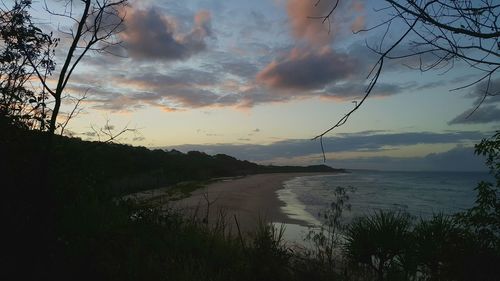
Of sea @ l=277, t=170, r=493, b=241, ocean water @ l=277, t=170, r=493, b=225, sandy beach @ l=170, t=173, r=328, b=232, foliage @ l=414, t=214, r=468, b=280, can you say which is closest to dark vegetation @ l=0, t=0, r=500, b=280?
Result: foliage @ l=414, t=214, r=468, b=280

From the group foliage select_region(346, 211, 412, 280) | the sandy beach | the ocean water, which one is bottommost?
the ocean water

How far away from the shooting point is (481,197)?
821 centimetres

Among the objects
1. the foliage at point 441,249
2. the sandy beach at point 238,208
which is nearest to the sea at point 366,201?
the sandy beach at point 238,208

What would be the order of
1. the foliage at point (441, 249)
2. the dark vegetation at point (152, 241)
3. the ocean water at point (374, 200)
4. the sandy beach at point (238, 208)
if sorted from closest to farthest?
the dark vegetation at point (152, 241) < the foliage at point (441, 249) < the sandy beach at point (238, 208) < the ocean water at point (374, 200)

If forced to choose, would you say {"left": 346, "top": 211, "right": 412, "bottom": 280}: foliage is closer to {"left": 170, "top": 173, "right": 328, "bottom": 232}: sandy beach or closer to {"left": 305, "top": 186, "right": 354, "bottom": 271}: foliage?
{"left": 305, "top": 186, "right": 354, "bottom": 271}: foliage

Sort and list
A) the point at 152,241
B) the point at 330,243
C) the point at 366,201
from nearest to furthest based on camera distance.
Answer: the point at 152,241 < the point at 330,243 < the point at 366,201

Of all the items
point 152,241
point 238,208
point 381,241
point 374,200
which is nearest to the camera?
point 152,241

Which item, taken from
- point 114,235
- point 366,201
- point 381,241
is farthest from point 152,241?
point 366,201

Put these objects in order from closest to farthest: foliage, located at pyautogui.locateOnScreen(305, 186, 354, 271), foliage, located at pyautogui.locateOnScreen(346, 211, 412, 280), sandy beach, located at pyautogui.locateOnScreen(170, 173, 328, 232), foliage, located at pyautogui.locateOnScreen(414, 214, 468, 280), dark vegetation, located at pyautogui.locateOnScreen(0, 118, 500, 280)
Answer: dark vegetation, located at pyautogui.locateOnScreen(0, 118, 500, 280) < foliage, located at pyautogui.locateOnScreen(414, 214, 468, 280) < foliage, located at pyautogui.locateOnScreen(346, 211, 412, 280) < foliage, located at pyautogui.locateOnScreen(305, 186, 354, 271) < sandy beach, located at pyautogui.locateOnScreen(170, 173, 328, 232)

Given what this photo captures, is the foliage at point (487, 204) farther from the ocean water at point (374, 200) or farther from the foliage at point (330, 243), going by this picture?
the ocean water at point (374, 200)

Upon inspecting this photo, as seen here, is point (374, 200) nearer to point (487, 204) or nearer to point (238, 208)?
point (238, 208)

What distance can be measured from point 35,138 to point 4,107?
0.68 metres

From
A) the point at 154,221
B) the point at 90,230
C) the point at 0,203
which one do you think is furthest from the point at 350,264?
the point at 0,203

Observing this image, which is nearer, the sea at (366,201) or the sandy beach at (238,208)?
the sandy beach at (238,208)
